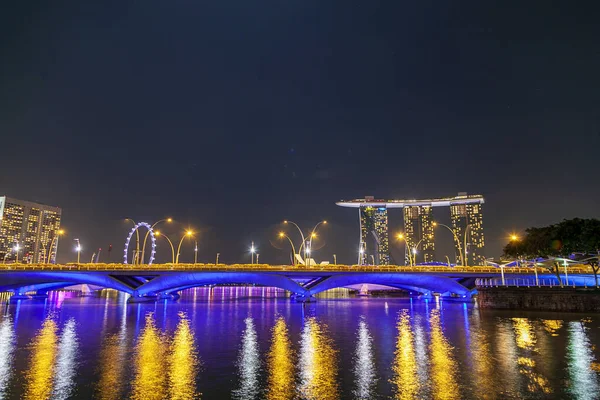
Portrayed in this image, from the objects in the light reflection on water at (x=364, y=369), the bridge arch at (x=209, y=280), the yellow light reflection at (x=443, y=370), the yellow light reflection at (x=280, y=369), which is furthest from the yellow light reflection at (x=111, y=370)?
the bridge arch at (x=209, y=280)

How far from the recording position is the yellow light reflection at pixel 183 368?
1416 centimetres

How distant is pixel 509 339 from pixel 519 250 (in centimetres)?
4689

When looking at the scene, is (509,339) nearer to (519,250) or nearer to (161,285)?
(519,250)

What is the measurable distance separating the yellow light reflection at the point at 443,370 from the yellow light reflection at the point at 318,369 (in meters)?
3.89

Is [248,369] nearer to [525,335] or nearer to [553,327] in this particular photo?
[525,335]

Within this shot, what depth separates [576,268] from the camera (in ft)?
294

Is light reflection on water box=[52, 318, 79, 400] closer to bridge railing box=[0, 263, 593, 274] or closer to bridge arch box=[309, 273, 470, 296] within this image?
bridge railing box=[0, 263, 593, 274]

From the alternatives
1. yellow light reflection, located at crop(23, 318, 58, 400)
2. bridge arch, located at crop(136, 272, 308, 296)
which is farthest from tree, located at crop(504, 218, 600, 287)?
yellow light reflection, located at crop(23, 318, 58, 400)

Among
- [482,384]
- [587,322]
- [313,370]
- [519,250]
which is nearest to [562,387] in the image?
[482,384]

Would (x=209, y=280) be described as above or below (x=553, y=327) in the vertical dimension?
above

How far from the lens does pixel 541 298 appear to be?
5253 cm

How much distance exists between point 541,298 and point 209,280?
66.5m

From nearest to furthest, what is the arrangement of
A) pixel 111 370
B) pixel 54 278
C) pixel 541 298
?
1. pixel 111 370
2. pixel 541 298
3. pixel 54 278

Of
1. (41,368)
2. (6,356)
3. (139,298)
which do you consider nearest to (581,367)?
(41,368)
